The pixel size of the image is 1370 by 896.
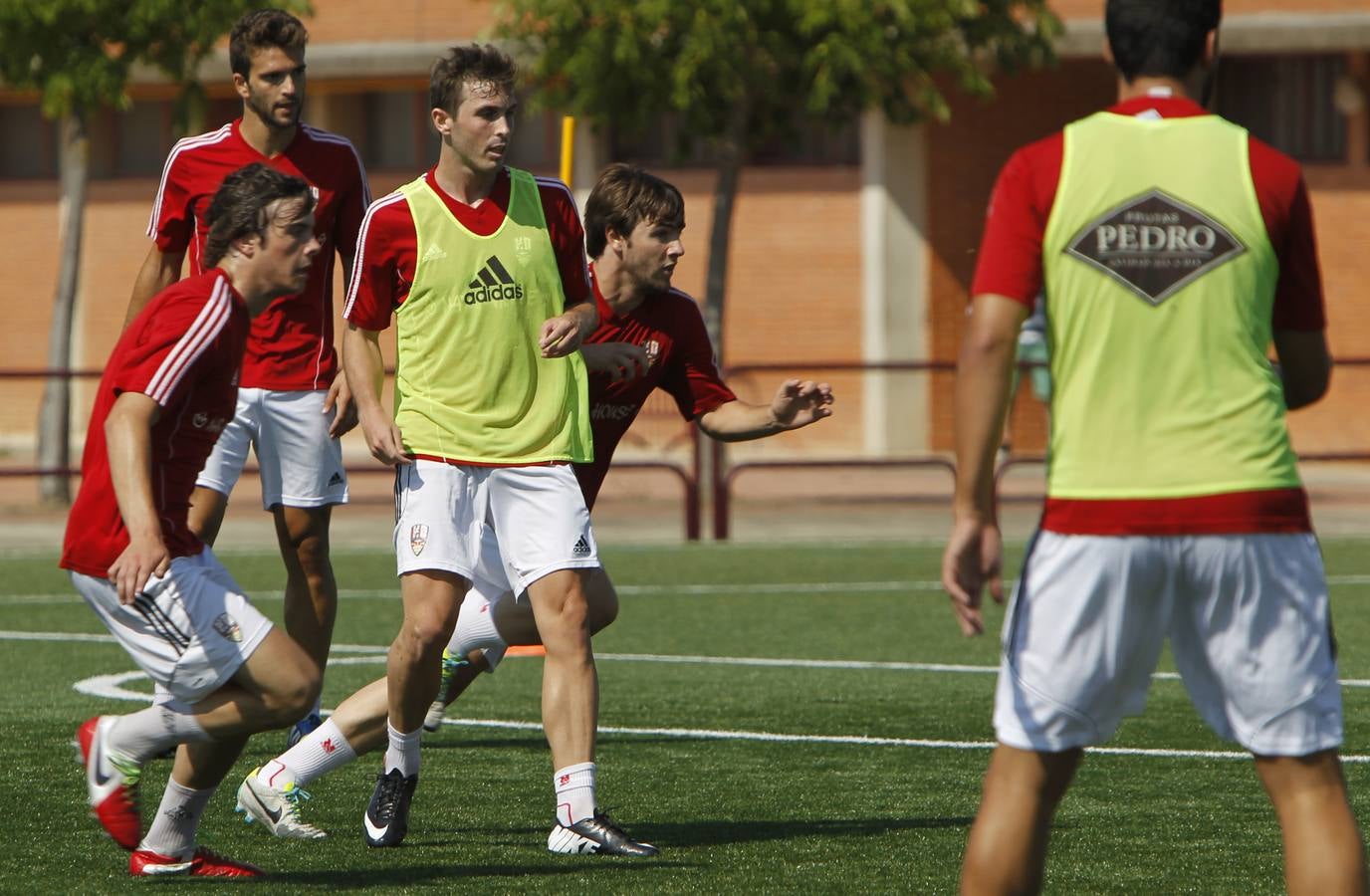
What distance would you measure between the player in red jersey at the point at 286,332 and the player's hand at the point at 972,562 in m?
3.55

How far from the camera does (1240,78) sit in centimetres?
2586

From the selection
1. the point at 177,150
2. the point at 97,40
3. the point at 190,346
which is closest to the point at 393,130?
the point at 97,40

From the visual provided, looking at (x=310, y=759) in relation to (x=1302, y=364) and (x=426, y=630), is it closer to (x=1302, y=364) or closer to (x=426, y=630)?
(x=426, y=630)

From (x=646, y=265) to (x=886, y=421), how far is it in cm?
1890

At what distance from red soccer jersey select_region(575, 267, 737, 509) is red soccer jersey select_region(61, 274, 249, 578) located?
151cm

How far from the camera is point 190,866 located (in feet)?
18.4

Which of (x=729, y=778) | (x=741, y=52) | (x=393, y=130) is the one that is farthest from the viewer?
(x=393, y=130)

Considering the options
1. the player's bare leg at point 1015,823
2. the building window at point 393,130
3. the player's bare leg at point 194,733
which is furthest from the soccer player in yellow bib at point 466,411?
the building window at point 393,130

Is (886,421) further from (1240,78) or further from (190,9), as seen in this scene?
(190,9)

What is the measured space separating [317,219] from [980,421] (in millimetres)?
3757

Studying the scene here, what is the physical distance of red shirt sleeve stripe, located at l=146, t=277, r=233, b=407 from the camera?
5.05m

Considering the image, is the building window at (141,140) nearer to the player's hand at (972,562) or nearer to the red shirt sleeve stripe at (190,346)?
the red shirt sleeve stripe at (190,346)

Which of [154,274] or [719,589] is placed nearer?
[154,274]

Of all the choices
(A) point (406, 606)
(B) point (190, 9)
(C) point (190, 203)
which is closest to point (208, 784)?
(A) point (406, 606)
